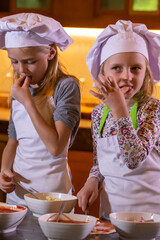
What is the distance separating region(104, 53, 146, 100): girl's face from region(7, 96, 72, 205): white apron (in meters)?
0.33

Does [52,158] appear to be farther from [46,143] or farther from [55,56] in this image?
[55,56]

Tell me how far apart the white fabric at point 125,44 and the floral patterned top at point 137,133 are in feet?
0.58

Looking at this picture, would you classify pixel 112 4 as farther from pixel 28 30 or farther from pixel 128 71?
pixel 128 71

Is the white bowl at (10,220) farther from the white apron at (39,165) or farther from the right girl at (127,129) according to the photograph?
the white apron at (39,165)

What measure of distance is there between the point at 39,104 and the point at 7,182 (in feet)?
1.09

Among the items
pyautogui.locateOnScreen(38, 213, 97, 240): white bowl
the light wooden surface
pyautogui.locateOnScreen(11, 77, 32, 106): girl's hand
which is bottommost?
the light wooden surface

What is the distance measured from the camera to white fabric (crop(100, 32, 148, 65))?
1.40 m

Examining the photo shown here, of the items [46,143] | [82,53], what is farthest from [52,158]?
[82,53]

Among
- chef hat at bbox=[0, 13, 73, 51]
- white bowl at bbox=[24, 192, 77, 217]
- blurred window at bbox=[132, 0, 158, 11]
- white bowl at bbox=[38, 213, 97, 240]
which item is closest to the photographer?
white bowl at bbox=[38, 213, 97, 240]

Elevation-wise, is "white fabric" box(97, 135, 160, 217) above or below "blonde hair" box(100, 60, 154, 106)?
below

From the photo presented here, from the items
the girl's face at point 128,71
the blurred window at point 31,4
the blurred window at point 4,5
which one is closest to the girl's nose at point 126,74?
the girl's face at point 128,71

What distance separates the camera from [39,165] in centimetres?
158

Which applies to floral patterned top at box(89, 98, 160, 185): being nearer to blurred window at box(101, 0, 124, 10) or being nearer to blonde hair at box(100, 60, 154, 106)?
blonde hair at box(100, 60, 154, 106)

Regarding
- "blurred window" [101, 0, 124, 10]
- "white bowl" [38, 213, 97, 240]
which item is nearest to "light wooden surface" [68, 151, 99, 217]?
"blurred window" [101, 0, 124, 10]
